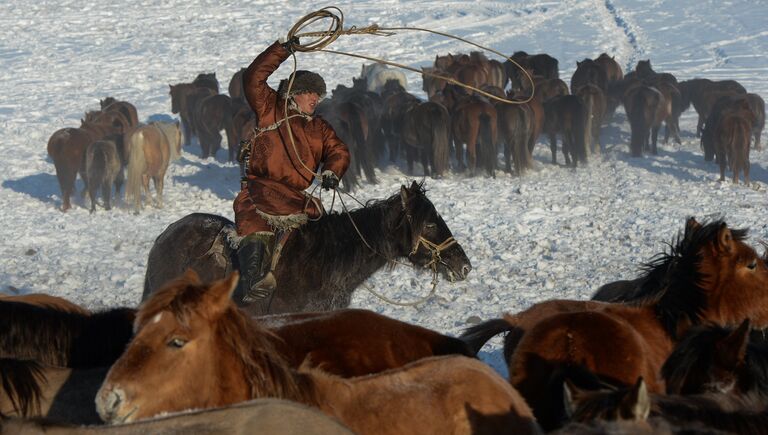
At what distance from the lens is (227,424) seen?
108 inches

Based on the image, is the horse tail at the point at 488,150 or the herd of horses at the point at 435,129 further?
the horse tail at the point at 488,150

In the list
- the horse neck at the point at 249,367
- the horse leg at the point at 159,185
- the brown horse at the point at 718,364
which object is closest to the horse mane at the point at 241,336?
the horse neck at the point at 249,367

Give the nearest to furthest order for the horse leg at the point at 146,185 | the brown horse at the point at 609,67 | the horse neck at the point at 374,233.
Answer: the horse neck at the point at 374,233
the horse leg at the point at 146,185
the brown horse at the point at 609,67

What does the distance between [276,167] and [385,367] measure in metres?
2.47

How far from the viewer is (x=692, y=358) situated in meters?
3.66

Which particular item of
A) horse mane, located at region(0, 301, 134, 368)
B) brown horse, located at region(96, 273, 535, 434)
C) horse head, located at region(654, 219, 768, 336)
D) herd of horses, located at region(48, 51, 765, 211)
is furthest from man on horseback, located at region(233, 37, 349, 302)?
herd of horses, located at region(48, 51, 765, 211)

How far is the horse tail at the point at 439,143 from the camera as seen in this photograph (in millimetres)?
19547

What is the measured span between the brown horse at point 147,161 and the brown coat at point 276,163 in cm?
1171

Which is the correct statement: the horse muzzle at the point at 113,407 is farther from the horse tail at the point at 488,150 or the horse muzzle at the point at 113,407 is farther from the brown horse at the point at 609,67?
the brown horse at the point at 609,67

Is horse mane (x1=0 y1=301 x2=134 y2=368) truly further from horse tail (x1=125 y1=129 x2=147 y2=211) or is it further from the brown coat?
horse tail (x1=125 y1=129 x2=147 y2=211)

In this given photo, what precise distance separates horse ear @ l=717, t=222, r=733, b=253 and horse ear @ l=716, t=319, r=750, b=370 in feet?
4.05

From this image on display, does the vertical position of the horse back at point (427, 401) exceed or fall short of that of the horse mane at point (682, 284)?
it exceeds it

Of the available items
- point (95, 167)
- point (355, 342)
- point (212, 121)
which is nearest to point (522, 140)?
point (212, 121)

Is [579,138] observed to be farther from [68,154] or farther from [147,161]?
[68,154]
